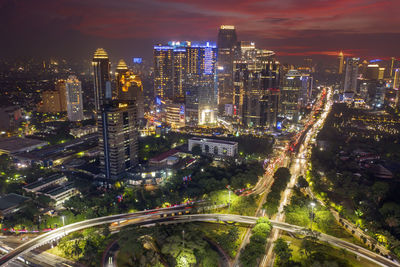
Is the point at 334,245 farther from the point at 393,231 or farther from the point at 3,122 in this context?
Answer: the point at 3,122

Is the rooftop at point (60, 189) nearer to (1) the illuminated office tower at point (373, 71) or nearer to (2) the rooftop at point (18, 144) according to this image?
(2) the rooftop at point (18, 144)

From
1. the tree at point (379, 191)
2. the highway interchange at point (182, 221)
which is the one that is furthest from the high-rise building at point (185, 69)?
the tree at point (379, 191)

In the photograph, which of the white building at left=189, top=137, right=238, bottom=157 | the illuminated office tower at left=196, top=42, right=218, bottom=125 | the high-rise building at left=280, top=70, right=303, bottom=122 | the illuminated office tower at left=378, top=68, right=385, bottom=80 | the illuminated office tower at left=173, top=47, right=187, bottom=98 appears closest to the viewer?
the white building at left=189, top=137, right=238, bottom=157

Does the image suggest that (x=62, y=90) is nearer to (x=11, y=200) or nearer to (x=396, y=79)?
(x=11, y=200)

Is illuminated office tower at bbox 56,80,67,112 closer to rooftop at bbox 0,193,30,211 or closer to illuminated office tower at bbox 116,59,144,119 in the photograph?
illuminated office tower at bbox 116,59,144,119

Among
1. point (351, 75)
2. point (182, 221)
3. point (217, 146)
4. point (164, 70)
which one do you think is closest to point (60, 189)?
point (182, 221)

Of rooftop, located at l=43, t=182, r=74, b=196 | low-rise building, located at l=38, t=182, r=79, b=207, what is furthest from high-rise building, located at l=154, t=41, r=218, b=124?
low-rise building, located at l=38, t=182, r=79, b=207
